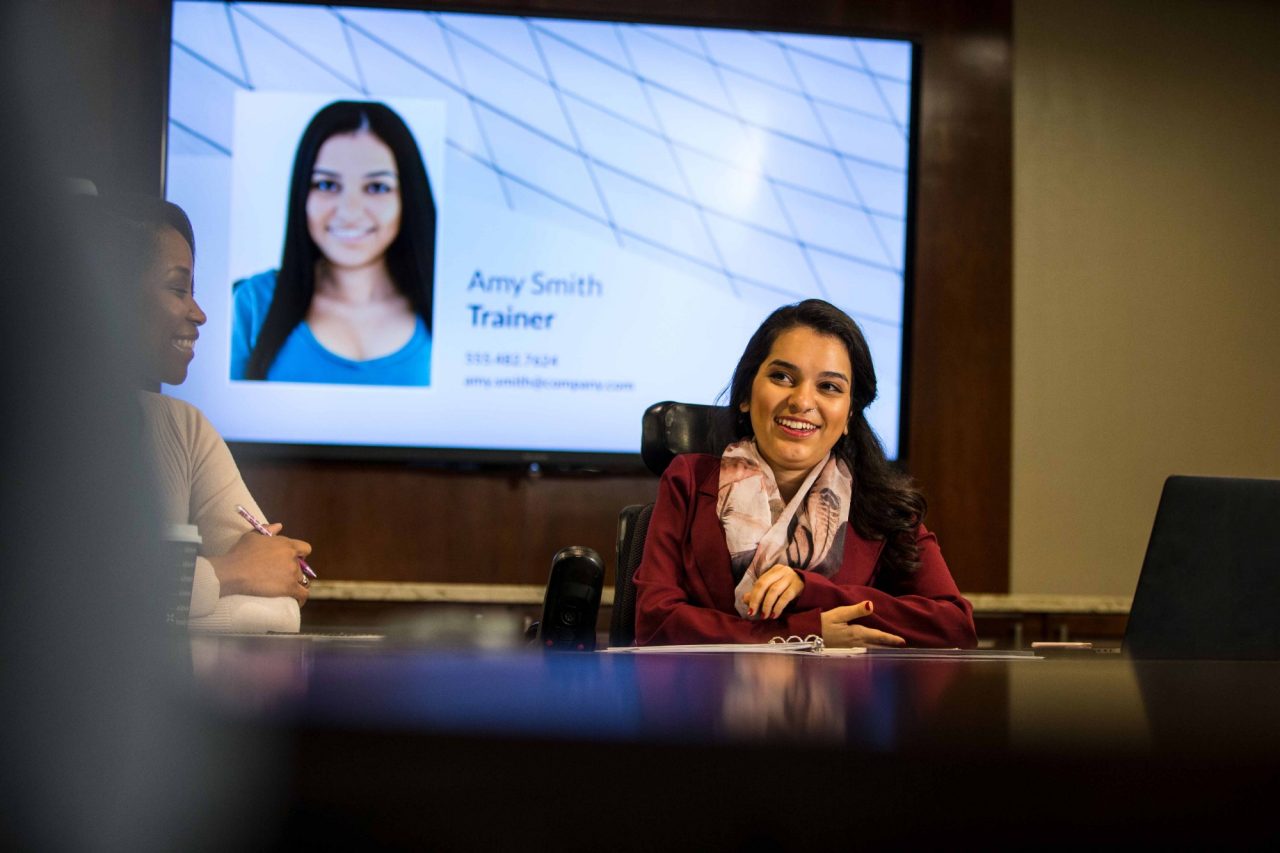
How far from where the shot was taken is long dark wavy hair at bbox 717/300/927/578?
203 centimetres

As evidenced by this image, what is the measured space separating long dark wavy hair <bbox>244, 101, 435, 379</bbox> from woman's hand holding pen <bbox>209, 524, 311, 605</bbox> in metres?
2.43

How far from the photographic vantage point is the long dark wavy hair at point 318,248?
3.68 metres

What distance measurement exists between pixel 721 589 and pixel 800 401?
1.17 ft

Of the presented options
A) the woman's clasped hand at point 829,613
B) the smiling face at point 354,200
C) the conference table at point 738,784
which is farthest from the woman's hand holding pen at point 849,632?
the smiling face at point 354,200

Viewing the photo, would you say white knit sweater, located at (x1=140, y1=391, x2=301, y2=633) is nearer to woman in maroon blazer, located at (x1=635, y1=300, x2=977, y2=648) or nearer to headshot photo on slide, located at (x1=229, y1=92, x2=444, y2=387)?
woman in maroon blazer, located at (x1=635, y1=300, x2=977, y2=648)

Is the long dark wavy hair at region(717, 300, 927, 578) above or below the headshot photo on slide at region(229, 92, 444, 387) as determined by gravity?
below

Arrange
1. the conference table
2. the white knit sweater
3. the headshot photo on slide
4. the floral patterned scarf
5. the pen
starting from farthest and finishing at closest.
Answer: the headshot photo on slide < the floral patterned scarf < the pen < the white knit sweater < the conference table

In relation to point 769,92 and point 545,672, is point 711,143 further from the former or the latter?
point 545,672

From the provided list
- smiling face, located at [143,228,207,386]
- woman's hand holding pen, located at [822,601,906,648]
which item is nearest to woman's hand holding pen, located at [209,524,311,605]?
smiling face, located at [143,228,207,386]

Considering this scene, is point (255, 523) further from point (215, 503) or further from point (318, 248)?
point (318, 248)

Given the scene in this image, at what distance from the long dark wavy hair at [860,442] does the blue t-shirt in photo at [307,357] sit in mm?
1651

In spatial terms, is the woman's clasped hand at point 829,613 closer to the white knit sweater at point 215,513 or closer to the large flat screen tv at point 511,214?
the white knit sweater at point 215,513

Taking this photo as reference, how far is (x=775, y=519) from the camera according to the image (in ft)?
6.66

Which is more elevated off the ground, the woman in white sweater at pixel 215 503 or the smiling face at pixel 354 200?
the smiling face at pixel 354 200
